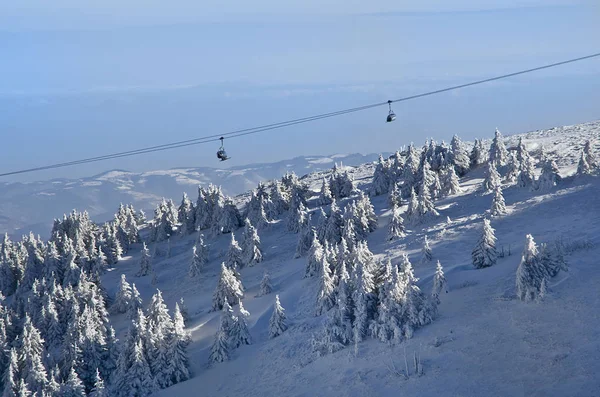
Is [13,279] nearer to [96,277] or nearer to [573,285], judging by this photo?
[96,277]

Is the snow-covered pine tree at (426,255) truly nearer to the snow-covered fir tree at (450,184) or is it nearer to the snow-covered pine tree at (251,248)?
the snow-covered pine tree at (251,248)

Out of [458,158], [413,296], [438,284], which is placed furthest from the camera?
[458,158]

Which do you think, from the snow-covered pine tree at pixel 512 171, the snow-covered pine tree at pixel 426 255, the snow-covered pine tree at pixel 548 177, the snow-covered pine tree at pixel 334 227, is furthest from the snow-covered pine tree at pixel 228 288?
the snow-covered pine tree at pixel 512 171

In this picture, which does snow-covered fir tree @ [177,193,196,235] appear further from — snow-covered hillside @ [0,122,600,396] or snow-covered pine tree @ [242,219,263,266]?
snow-covered pine tree @ [242,219,263,266]

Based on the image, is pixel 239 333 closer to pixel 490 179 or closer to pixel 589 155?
pixel 490 179

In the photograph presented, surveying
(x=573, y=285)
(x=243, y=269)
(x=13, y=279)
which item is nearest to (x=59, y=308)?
(x=243, y=269)

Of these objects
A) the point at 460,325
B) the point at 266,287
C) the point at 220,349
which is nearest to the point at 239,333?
the point at 220,349
